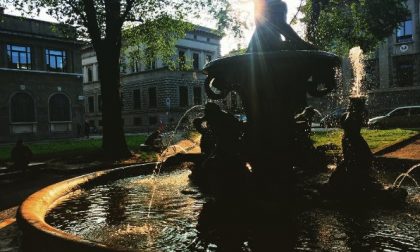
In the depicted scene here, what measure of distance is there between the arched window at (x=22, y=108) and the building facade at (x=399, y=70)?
32488mm

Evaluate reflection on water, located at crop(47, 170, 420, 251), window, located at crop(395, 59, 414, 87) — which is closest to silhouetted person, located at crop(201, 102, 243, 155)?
reflection on water, located at crop(47, 170, 420, 251)

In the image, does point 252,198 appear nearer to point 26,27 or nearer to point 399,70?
point 26,27

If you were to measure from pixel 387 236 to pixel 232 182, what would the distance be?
212cm

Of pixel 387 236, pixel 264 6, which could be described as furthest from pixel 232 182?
pixel 264 6

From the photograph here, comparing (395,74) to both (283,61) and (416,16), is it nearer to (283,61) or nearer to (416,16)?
(416,16)

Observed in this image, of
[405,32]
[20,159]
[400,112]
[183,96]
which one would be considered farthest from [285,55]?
[183,96]

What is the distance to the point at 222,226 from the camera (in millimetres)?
4207

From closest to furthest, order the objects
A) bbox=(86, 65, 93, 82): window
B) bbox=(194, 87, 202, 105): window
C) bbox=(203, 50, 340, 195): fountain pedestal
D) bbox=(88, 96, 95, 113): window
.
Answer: bbox=(203, 50, 340, 195): fountain pedestal, bbox=(194, 87, 202, 105): window, bbox=(88, 96, 95, 113): window, bbox=(86, 65, 93, 82): window

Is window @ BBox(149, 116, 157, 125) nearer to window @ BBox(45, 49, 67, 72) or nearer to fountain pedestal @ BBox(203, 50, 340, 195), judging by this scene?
window @ BBox(45, 49, 67, 72)

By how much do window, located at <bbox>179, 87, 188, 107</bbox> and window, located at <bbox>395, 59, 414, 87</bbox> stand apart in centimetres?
2524

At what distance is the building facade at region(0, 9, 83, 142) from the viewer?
32.8 metres

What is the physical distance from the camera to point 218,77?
5.85m

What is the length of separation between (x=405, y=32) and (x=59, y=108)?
115 feet

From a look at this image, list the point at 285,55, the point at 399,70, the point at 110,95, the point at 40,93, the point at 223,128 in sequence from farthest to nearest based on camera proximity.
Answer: the point at 399,70 < the point at 40,93 < the point at 110,95 < the point at 223,128 < the point at 285,55
